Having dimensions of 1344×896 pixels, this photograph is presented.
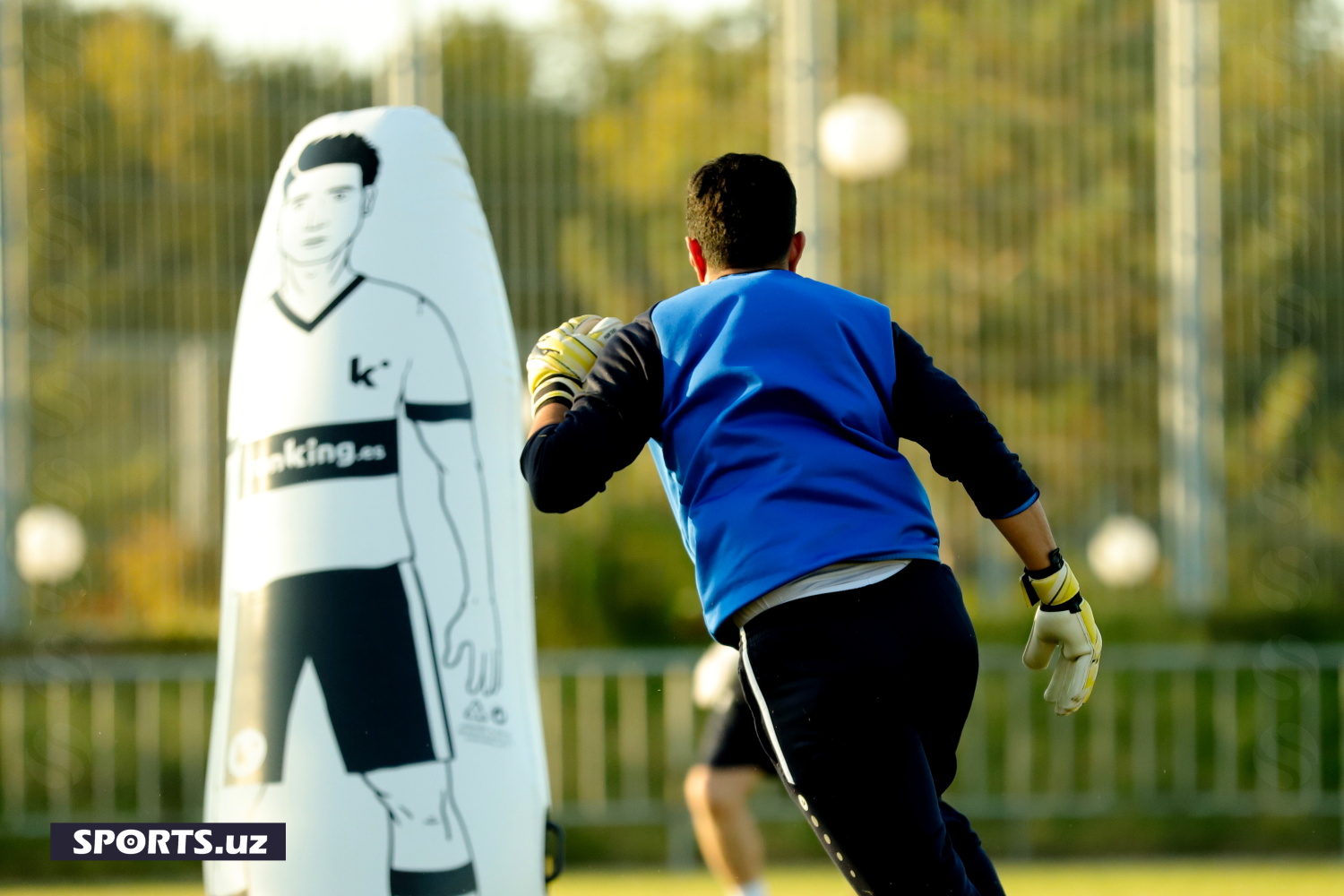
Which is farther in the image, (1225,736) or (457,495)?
(1225,736)

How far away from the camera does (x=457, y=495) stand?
13.0 feet

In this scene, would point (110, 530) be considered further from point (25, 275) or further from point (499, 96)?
point (499, 96)

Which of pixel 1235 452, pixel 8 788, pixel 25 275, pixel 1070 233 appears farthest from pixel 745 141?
pixel 8 788

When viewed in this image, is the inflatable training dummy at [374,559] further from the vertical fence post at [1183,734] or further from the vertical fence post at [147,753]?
the vertical fence post at [1183,734]

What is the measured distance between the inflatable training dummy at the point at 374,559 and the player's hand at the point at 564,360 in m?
A: 0.76

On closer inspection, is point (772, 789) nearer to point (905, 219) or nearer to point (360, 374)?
point (905, 219)

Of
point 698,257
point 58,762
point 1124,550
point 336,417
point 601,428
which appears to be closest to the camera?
point 601,428

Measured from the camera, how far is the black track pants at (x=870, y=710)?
9.20 ft

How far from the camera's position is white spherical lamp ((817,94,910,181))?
9664 mm

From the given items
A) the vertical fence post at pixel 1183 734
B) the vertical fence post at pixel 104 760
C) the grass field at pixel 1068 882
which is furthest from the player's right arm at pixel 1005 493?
the vertical fence post at pixel 104 760

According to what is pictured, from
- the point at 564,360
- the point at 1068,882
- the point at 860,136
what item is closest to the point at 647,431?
the point at 564,360

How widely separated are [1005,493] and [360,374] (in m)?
1.63

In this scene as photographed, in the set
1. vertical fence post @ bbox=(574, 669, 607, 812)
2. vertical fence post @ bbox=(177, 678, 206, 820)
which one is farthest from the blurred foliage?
vertical fence post @ bbox=(574, 669, 607, 812)

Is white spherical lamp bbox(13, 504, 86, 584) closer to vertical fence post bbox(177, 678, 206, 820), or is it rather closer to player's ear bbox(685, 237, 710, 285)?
vertical fence post bbox(177, 678, 206, 820)
